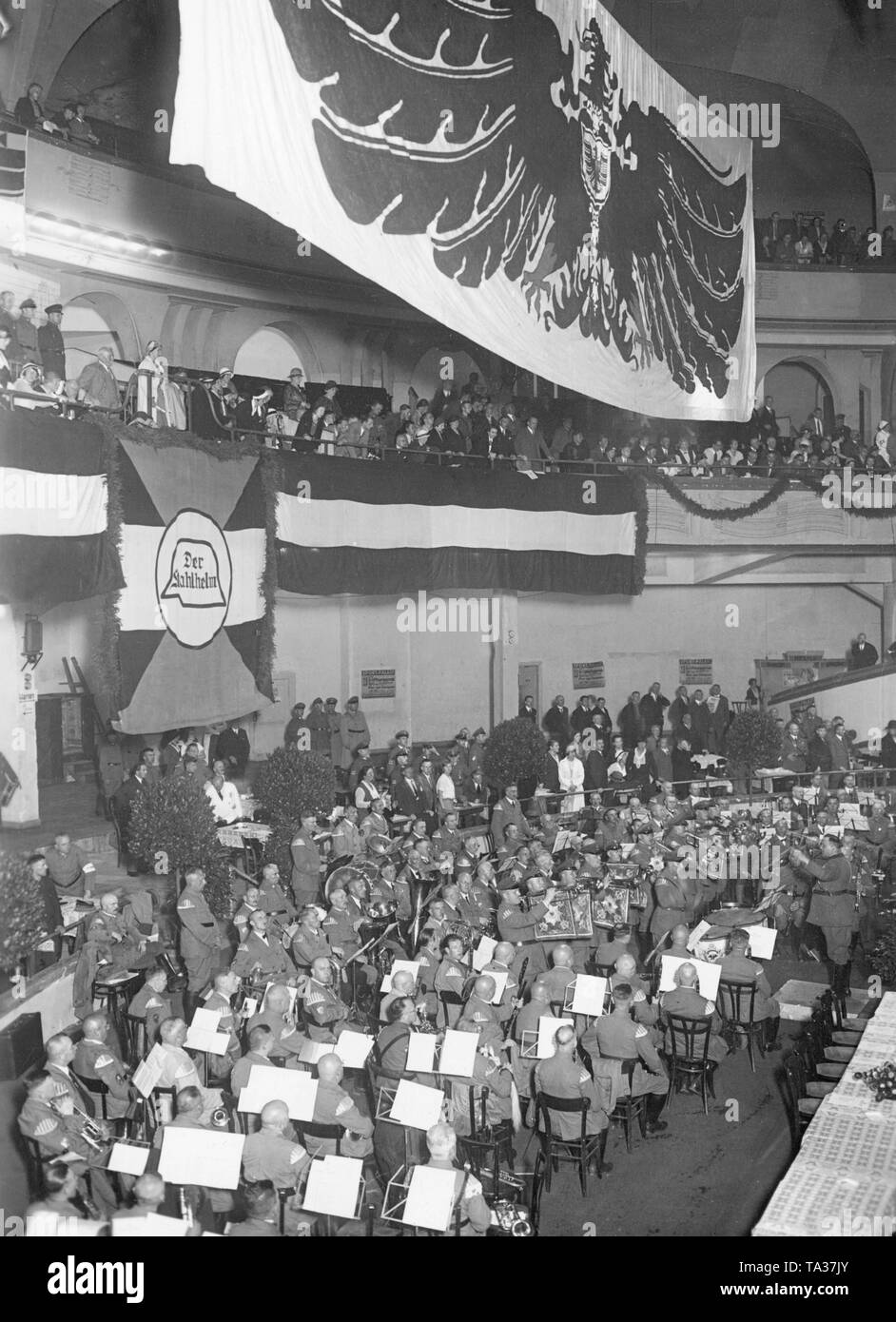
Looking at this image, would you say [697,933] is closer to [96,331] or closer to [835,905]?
[835,905]

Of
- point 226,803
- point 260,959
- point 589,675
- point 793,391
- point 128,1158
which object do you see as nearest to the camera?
point 128,1158

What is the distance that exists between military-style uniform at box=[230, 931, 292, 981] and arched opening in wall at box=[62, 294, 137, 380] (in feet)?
42.9

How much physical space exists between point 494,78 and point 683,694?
17.1m

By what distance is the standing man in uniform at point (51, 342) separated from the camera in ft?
52.5

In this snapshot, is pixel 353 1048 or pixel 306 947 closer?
pixel 353 1048

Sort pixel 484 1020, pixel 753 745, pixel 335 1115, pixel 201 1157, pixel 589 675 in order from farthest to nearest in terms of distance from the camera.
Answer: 1. pixel 589 675
2. pixel 753 745
3. pixel 484 1020
4. pixel 335 1115
5. pixel 201 1157

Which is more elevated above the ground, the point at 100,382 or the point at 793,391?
the point at 793,391

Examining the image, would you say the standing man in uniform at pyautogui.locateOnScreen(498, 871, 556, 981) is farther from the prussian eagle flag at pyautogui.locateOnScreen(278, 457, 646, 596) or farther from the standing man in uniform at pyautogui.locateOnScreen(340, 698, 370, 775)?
the standing man in uniform at pyautogui.locateOnScreen(340, 698, 370, 775)

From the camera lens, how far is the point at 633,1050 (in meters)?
9.91

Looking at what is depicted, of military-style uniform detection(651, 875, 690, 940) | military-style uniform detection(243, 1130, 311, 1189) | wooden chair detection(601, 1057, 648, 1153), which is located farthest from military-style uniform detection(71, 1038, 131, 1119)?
military-style uniform detection(651, 875, 690, 940)

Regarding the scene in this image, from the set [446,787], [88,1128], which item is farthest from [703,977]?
[446,787]

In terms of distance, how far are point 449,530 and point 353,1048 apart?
12.3 meters
